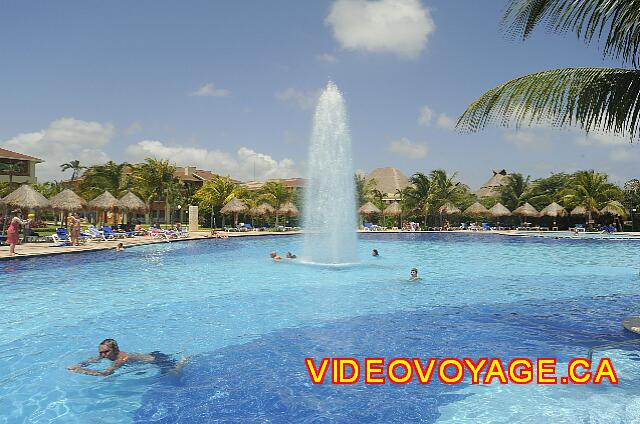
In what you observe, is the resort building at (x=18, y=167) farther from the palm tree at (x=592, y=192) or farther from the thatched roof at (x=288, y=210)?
the palm tree at (x=592, y=192)

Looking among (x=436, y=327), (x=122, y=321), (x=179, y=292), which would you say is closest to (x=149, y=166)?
(x=179, y=292)

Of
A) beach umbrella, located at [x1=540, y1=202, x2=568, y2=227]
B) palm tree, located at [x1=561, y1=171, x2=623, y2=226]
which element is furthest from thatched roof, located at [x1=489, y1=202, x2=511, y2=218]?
palm tree, located at [x1=561, y1=171, x2=623, y2=226]

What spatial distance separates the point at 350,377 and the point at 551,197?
163ft

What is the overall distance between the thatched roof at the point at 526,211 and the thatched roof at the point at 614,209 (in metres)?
5.79

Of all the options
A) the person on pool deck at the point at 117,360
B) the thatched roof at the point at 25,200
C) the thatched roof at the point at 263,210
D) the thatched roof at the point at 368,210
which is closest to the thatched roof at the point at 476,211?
the thatched roof at the point at 368,210

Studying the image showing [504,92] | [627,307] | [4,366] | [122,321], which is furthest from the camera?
[627,307]

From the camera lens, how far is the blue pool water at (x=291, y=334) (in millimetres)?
5469

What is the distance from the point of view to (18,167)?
4281 centimetres

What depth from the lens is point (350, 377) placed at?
664 centimetres

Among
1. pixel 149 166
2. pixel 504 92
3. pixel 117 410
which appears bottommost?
pixel 117 410

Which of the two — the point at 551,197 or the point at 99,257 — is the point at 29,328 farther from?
the point at 551,197

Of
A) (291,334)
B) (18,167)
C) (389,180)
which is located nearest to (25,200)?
(18,167)

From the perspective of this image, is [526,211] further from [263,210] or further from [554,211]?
[263,210]

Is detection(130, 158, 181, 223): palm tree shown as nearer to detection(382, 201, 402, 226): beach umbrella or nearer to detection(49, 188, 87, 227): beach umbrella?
detection(49, 188, 87, 227): beach umbrella
